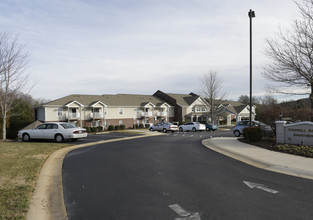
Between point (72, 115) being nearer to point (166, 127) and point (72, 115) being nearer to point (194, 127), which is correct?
point (166, 127)

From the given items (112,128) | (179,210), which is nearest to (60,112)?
(112,128)

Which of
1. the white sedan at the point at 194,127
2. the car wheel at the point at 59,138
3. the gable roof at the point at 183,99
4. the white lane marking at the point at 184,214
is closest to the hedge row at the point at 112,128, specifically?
the gable roof at the point at 183,99

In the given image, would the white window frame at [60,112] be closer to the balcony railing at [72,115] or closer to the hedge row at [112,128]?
the balcony railing at [72,115]

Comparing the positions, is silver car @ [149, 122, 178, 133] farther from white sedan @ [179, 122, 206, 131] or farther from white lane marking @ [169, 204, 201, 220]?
white lane marking @ [169, 204, 201, 220]

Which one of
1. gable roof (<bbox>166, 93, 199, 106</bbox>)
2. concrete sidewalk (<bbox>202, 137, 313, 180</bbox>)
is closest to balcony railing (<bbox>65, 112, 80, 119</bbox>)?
gable roof (<bbox>166, 93, 199, 106</bbox>)

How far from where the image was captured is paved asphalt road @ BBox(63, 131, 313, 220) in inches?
168

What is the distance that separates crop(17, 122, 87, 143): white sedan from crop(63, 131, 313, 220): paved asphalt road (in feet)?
25.3

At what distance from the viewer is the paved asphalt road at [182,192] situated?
168 inches

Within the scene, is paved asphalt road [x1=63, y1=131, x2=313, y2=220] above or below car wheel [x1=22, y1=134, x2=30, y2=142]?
below

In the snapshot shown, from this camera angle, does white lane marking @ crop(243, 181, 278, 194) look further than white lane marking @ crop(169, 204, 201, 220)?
Answer: Yes

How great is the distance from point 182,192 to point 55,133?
12.9m

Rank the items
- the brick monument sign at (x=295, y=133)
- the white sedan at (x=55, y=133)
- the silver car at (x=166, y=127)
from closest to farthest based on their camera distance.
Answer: the brick monument sign at (x=295, y=133)
the white sedan at (x=55, y=133)
the silver car at (x=166, y=127)

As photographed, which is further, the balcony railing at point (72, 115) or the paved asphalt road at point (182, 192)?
the balcony railing at point (72, 115)

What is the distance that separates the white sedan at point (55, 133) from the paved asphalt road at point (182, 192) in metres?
7.72
